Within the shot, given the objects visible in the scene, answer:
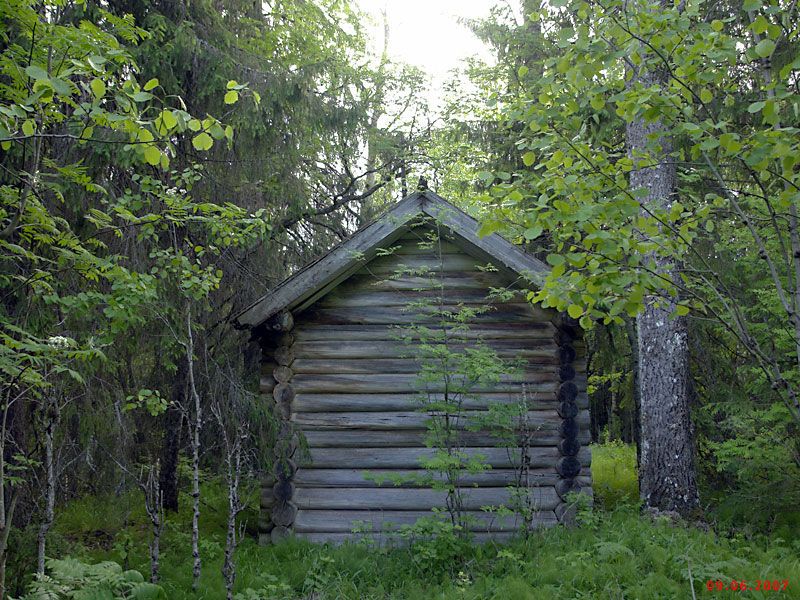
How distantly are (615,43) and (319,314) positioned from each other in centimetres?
629

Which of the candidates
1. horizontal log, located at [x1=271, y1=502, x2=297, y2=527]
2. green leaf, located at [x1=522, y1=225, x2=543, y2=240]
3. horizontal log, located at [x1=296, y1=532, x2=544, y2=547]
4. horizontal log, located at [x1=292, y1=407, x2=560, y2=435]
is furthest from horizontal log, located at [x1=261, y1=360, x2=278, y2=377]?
green leaf, located at [x1=522, y1=225, x2=543, y2=240]

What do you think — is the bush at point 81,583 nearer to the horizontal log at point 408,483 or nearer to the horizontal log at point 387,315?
the horizontal log at point 408,483

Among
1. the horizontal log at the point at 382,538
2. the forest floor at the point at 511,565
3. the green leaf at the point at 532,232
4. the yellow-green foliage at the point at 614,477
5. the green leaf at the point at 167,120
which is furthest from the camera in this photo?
the yellow-green foliage at the point at 614,477

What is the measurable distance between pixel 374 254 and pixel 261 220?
2.35 m

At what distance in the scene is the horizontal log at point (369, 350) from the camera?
32.2 feet

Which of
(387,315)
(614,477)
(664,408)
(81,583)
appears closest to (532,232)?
(81,583)

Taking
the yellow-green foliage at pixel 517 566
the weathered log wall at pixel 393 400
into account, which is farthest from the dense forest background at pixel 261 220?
the weathered log wall at pixel 393 400

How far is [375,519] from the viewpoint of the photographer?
944cm

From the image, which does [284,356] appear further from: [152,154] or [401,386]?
[152,154]

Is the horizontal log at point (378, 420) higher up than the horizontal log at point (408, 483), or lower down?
higher up

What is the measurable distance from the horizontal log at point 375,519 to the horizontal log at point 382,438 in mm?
893

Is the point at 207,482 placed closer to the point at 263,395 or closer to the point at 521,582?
the point at 263,395

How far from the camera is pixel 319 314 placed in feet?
32.5

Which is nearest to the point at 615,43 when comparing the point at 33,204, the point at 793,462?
the point at 33,204
